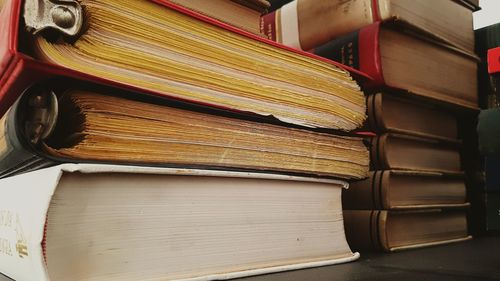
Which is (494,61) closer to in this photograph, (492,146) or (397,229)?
(492,146)

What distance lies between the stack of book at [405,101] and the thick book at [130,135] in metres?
0.22

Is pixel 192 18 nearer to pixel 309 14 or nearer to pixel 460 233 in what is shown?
pixel 309 14

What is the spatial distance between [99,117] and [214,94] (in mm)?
131

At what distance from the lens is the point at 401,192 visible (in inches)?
29.9

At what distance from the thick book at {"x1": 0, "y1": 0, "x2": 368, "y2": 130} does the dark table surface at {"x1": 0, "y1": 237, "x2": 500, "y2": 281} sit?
0.18 metres

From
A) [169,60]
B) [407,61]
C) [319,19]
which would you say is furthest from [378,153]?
[169,60]

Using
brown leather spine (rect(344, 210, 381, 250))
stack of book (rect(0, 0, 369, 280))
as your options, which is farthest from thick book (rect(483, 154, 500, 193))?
stack of book (rect(0, 0, 369, 280))

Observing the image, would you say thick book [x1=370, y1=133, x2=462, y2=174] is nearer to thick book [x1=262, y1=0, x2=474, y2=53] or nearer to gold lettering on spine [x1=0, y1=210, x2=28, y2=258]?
thick book [x1=262, y1=0, x2=474, y2=53]

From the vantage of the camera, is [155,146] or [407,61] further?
[407,61]

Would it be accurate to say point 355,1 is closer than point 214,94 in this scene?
No

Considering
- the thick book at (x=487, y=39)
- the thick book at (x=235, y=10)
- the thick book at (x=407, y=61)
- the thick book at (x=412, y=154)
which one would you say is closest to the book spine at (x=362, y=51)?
the thick book at (x=407, y=61)

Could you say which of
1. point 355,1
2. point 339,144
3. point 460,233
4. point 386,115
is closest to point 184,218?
point 339,144

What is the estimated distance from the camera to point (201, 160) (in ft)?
1.57

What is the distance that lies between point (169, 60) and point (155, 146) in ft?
0.29
